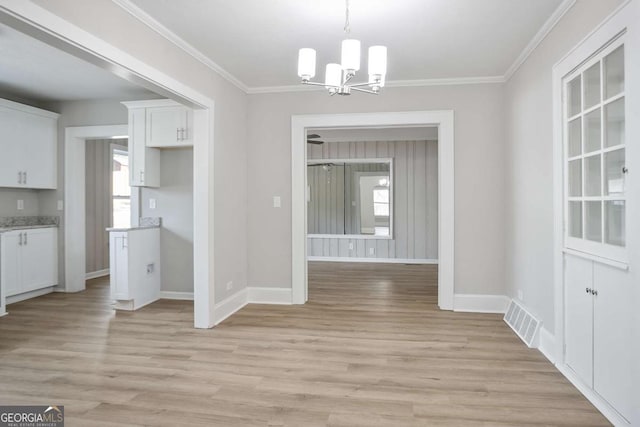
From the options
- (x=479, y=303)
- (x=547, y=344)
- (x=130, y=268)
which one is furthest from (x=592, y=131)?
(x=130, y=268)

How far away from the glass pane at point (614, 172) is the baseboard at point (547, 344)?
131 centimetres

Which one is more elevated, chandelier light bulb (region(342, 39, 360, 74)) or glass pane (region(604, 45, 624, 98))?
chandelier light bulb (region(342, 39, 360, 74))

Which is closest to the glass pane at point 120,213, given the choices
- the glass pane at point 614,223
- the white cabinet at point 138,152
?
the white cabinet at point 138,152

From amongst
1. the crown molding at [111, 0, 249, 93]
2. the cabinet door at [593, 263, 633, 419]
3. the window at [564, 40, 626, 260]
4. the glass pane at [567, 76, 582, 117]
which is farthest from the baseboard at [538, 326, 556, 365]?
the crown molding at [111, 0, 249, 93]

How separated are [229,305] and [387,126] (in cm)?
272

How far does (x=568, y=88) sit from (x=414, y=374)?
2.30 metres

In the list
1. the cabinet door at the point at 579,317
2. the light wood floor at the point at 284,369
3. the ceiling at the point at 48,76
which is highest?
the ceiling at the point at 48,76

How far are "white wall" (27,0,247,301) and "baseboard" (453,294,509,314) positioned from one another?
2523mm

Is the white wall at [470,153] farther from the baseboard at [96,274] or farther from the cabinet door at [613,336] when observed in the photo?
the baseboard at [96,274]

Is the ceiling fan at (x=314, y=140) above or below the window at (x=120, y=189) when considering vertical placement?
above

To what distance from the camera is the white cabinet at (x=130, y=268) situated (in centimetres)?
443

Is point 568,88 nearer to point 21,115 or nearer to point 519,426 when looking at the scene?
point 519,426

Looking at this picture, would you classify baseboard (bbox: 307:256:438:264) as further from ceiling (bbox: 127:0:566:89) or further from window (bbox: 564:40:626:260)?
window (bbox: 564:40:626:260)

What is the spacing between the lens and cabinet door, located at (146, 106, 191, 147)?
4578mm
